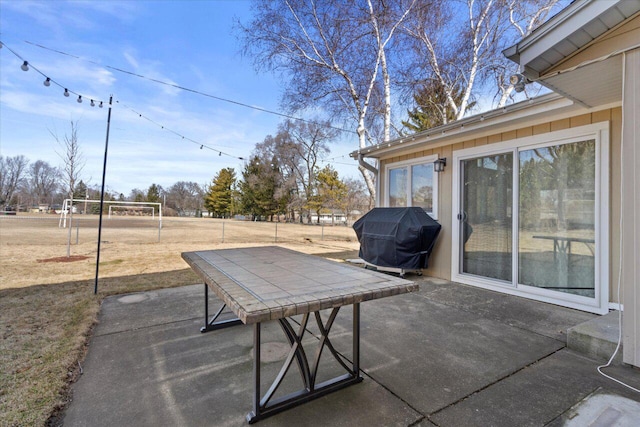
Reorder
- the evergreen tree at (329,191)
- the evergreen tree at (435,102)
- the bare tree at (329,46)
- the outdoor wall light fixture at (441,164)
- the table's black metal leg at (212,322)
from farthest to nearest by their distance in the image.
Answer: the evergreen tree at (329,191) → the evergreen tree at (435,102) → the bare tree at (329,46) → the outdoor wall light fixture at (441,164) → the table's black metal leg at (212,322)

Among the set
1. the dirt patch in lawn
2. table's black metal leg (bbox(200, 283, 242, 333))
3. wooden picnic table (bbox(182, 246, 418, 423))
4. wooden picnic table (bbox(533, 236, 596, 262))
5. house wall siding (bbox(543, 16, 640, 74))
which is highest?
house wall siding (bbox(543, 16, 640, 74))

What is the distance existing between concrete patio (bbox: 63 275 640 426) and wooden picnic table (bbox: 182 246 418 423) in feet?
0.29

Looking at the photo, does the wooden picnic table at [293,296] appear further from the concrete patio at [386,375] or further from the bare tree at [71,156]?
the bare tree at [71,156]

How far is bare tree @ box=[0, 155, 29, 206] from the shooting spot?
35938 mm

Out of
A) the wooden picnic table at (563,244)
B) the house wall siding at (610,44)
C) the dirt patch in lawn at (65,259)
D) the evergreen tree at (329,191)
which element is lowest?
the dirt patch in lawn at (65,259)

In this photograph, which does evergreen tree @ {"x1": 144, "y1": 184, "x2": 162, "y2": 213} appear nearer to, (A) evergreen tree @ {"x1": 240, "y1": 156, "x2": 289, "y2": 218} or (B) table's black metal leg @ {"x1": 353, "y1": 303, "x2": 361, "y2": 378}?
(A) evergreen tree @ {"x1": 240, "y1": 156, "x2": 289, "y2": 218}

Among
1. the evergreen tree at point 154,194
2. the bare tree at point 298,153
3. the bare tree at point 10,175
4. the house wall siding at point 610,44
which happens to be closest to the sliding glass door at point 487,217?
the house wall siding at point 610,44

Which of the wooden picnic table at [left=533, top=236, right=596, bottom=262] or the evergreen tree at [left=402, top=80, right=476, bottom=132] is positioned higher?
the evergreen tree at [left=402, top=80, right=476, bottom=132]

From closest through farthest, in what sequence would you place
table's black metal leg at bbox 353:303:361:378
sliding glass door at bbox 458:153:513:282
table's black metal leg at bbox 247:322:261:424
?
table's black metal leg at bbox 247:322:261:424, table's black metal leg at bbox 353:303:361:378, sliding glass door at bbox 458:153:513:282

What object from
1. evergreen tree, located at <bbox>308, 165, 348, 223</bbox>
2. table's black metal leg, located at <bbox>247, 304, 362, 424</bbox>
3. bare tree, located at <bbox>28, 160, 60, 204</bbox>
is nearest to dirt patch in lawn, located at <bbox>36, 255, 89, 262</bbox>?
table's black metal leg, located at <bbox>247, 304, 362, 424</bbox>

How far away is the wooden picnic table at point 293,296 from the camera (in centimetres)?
122

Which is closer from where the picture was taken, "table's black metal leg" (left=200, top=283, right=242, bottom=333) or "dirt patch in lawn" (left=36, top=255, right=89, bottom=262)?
"table's black metal leg" (left=200, top=283, right=242, bottom=333)

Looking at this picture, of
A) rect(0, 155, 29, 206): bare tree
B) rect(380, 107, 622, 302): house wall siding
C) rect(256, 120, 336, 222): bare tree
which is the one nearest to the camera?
rect(380, 107, 622, 302): house wall siding

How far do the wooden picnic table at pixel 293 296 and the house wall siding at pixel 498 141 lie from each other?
2751 millimetres
